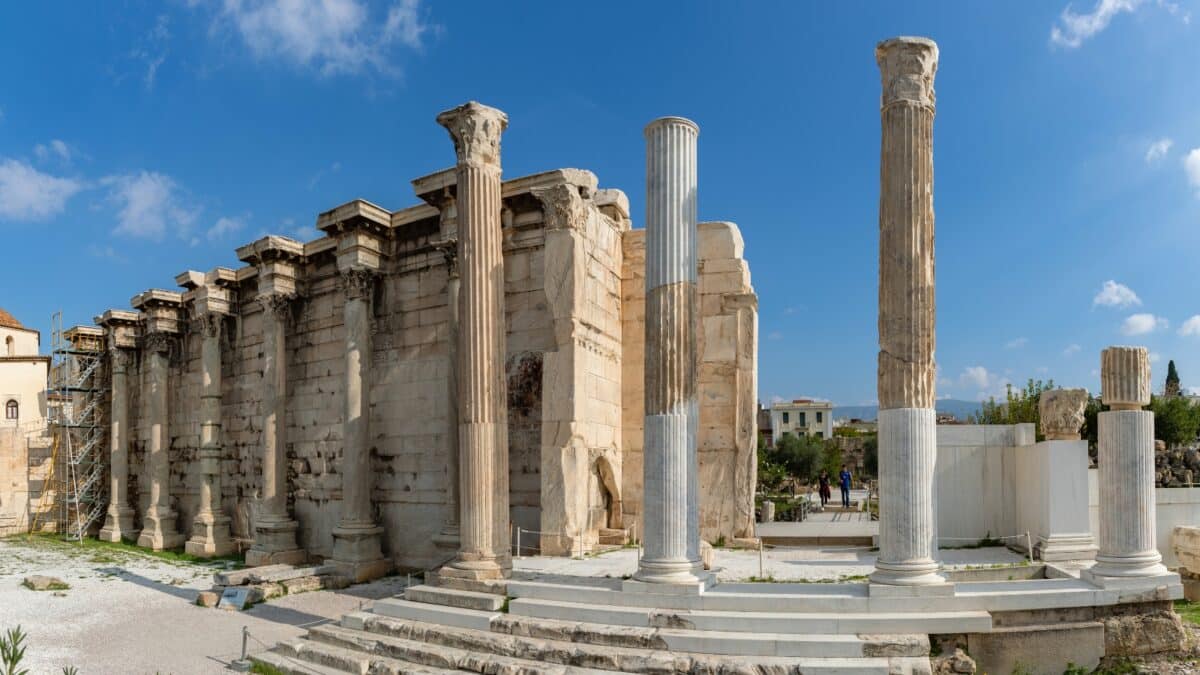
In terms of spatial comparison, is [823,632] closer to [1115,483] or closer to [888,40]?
[1115,483]

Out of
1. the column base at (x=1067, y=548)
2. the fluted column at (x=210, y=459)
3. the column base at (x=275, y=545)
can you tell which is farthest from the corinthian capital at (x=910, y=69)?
the fluted column at (x=210, y=459)

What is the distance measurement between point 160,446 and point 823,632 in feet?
65.3

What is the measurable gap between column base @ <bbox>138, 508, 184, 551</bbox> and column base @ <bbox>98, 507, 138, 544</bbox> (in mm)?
2225

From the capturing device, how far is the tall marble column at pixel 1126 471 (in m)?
8.80

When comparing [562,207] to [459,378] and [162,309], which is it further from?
[162,309]

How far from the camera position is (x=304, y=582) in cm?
1462

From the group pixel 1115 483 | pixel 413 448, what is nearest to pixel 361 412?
pixel 413 448

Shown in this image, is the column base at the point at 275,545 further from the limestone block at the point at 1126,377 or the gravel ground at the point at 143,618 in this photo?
the limestone block at the point at 1126,377

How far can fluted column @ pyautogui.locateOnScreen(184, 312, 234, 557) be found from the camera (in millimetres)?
19719

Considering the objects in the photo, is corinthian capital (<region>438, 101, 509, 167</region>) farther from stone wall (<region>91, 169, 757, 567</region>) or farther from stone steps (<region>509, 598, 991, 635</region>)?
stone steps (<region>509, 598, 991, 635</region>)

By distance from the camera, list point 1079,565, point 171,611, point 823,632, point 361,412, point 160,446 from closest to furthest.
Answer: point 823,632 < point 1079,565 < point 171,611 < point 361,412 < point 160,446

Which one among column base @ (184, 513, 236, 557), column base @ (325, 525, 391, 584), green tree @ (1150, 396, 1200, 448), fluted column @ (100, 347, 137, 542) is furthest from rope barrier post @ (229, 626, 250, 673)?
green tree @ (1150, 396, 1200, 448)

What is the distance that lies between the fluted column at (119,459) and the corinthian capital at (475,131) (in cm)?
1786

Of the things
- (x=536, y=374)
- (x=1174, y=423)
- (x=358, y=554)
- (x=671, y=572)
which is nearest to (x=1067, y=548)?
(x=671, y=572)
